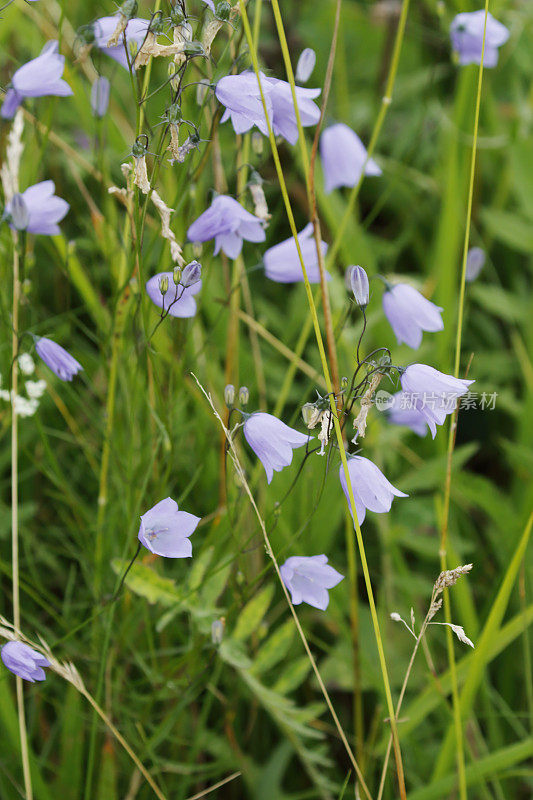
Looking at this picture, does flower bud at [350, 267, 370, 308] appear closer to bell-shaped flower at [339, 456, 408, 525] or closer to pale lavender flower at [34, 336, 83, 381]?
bell-shaped flower at [339, 456, 408, 525]

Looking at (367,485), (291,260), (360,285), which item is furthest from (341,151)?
(367,485)

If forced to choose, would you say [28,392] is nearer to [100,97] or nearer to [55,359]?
[55,359]

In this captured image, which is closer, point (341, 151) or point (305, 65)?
point (305, 65)

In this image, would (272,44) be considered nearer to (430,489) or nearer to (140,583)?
(430,489)

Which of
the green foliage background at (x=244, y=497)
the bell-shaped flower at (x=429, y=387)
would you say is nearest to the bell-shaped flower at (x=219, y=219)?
the green foliage background at (x=244, y=497)

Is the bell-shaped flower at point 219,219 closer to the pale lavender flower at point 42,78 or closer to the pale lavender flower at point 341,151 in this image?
the pale lavender flower at point 42,78

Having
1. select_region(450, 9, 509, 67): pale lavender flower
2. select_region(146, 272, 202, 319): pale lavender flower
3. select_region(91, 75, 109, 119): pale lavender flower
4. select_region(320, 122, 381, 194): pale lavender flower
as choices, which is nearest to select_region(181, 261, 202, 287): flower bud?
select_region(146, 272, 202, 319): pale lavender flower
